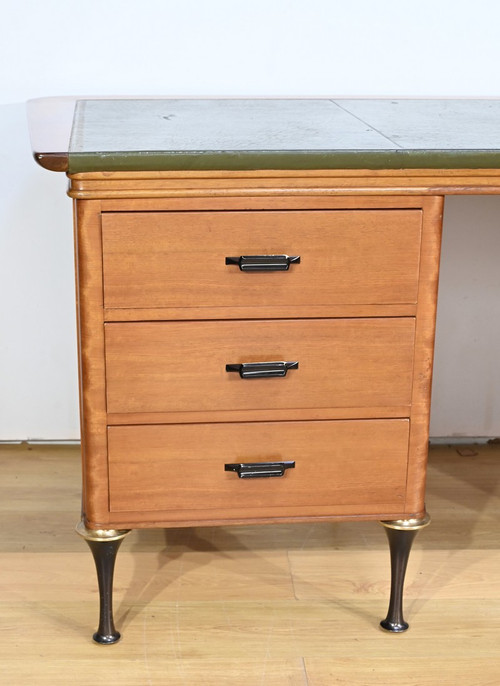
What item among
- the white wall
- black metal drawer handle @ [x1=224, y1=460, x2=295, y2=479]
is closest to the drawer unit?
black metal drawer handle @ [x1=224, y1=460, x2=295, y2=479]

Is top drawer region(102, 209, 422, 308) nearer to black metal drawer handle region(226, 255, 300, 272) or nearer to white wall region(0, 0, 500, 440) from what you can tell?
black metal drawer handle region(226, 255, 300, 272)

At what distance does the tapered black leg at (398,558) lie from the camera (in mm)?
1644

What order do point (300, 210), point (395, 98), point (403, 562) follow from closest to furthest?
point (300, 210), point (403, 562), point (395, 98)

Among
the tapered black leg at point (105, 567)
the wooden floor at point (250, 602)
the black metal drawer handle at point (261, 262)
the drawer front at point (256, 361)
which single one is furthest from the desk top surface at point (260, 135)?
the wooden floor at point (250, 602)

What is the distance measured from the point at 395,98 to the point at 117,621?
48.1 inches

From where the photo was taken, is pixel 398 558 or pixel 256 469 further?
pixel 398 558

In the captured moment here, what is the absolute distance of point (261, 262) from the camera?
4.84ft

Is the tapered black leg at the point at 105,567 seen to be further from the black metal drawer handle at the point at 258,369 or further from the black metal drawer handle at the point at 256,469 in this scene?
the black metal drawer handle at the point at 258,369

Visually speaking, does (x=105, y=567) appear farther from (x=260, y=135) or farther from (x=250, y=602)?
(x=260, y=135)

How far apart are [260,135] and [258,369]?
374 mm

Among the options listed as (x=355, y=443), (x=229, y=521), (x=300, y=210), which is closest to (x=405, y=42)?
(x=300, y=210)

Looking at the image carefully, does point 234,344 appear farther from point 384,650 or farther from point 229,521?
point 384,650

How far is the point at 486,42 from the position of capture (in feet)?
7.19

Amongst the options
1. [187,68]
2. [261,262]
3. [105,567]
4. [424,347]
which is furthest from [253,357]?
[187,68]
